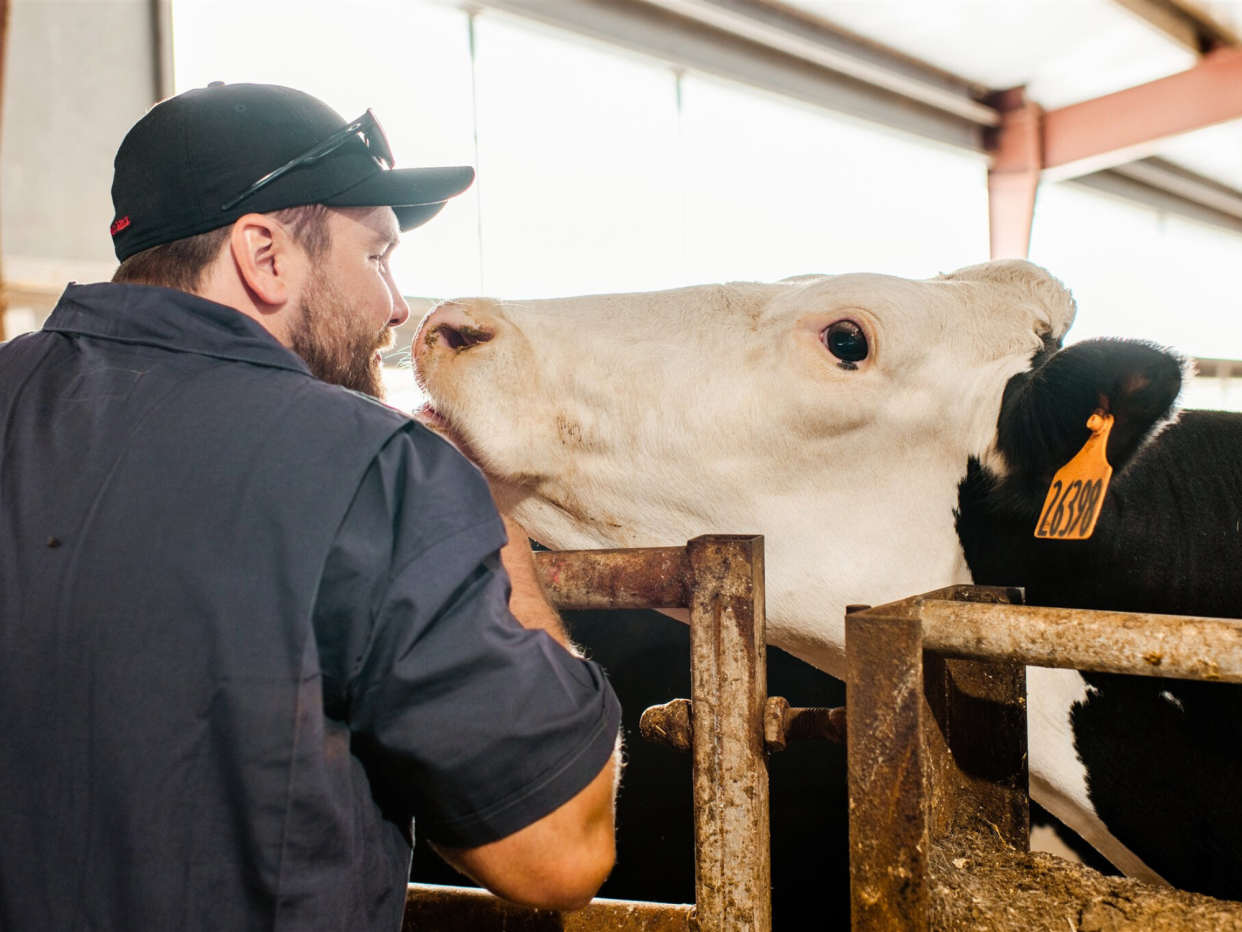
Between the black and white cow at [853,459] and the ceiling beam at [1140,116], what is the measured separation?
877 cm

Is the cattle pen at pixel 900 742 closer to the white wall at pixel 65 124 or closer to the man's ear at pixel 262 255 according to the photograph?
the man's ear at pixel 262 255

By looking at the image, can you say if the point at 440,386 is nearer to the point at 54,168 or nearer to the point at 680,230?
the point at 54,168

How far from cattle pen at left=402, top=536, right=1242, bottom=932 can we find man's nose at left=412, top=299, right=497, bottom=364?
0.43 meters

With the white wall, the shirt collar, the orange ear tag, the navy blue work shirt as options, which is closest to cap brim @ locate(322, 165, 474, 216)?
the shirt collar

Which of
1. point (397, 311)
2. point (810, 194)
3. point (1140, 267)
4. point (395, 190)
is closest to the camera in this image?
point (395, 190)

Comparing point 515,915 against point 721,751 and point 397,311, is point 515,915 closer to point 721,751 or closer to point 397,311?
point 721,751

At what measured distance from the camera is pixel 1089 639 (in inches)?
34.2

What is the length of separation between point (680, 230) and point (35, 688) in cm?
748

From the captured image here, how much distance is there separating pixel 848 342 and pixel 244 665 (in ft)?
3.80

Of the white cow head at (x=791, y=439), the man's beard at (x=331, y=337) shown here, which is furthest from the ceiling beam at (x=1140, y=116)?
the man's beard at (x=331, y=337)

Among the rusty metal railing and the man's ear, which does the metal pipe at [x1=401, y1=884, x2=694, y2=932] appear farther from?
the man's ear

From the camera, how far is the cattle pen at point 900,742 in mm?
866

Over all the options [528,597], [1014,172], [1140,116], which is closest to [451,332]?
[528,597]

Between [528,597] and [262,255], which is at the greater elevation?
[262,255]
